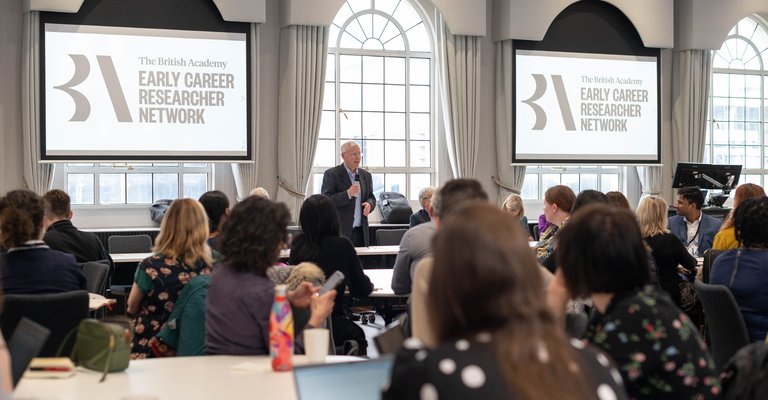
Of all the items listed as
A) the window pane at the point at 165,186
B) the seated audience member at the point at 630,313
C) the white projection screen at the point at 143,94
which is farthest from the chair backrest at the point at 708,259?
the window pane at the point at 165,186

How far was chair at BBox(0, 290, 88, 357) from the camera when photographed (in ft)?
12.1

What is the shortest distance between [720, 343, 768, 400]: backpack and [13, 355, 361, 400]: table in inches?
46.8

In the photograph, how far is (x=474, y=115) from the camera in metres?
9.95

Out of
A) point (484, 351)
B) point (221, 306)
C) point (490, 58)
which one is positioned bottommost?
point (221, 306)

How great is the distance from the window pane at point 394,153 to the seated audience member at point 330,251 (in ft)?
18.0

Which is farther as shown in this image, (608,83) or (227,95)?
(608,83)

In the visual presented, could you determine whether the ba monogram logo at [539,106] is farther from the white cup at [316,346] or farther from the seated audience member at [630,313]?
the seated audience member at [630,313]

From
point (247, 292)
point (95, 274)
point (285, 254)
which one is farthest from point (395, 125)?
point (247, 292)

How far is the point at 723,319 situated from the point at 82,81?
258 inches

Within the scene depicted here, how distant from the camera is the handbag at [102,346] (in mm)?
2725

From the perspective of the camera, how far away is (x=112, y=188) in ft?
29.5

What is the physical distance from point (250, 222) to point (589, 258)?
4.51 ft

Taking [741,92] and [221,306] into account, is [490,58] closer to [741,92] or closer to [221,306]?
[741,92]

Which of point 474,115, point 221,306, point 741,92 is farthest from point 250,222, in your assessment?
point 741,92
